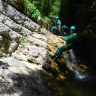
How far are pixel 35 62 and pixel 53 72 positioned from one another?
3.11ft

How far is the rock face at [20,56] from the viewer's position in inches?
270

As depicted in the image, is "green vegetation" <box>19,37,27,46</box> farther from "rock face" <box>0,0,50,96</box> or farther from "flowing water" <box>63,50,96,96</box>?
"flowing water" <box>63,50,96,96</box>

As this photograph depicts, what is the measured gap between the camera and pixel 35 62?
32.4 ft

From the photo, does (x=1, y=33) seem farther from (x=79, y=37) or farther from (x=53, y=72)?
(x=79, y=37)

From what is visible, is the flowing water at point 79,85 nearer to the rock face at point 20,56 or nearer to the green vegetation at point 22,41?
the rock face at point 20,56

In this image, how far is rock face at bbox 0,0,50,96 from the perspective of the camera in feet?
22.5

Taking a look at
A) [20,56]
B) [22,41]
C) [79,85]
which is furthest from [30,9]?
[79,85]

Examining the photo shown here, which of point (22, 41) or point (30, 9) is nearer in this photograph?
point (22, 41)

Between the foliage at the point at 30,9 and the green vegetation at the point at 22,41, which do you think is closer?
the green vegetation at the point at 22,41

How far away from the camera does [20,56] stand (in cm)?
964

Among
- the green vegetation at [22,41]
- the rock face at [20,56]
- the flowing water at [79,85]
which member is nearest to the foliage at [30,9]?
the rock face at [20,56]

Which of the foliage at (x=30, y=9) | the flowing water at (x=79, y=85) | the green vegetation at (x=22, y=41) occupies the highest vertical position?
the foliage at (x=30, y=9)

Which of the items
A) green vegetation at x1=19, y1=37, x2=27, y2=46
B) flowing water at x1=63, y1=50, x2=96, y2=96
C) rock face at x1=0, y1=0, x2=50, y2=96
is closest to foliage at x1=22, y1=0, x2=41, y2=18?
rock face at x1=0, y1=0, x2=50, y2=96

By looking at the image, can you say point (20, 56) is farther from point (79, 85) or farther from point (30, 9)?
point (30, 9)
